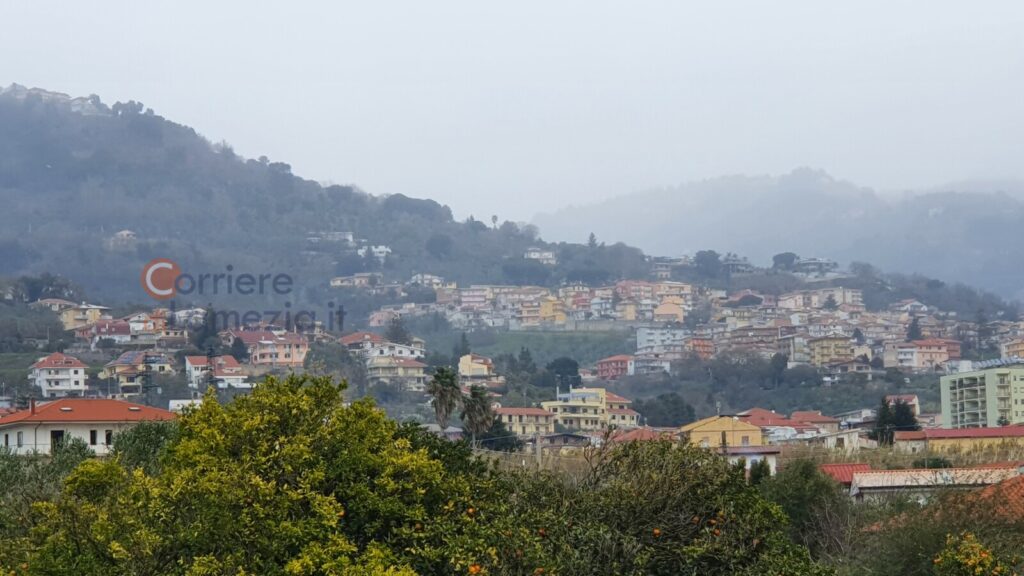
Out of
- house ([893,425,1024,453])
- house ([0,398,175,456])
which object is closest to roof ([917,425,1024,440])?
house ([893,425,1024,453])

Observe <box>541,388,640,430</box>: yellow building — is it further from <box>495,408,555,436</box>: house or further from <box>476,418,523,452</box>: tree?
<box>476,418,523,452</box>: tree

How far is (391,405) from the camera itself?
137 metres

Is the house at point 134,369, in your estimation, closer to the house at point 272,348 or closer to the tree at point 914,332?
the house at point 272,348

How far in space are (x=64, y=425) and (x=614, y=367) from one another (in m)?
117

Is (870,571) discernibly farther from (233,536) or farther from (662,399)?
(662,399)

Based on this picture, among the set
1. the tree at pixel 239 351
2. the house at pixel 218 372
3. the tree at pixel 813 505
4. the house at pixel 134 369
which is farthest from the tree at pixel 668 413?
the tree at pixel 813 505

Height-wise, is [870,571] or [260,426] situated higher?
[260,426]

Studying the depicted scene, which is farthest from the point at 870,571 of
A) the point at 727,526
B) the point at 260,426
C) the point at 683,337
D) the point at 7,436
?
the point at 683,337

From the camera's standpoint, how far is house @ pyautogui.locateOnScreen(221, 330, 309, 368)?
148125 millimetres

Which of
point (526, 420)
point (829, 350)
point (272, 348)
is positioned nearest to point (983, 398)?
point (526, 420)

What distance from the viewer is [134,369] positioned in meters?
133

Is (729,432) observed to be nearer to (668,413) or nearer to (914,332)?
(668,413)

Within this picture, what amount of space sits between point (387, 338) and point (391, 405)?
118 ft

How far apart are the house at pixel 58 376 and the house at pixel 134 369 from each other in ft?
12.6
